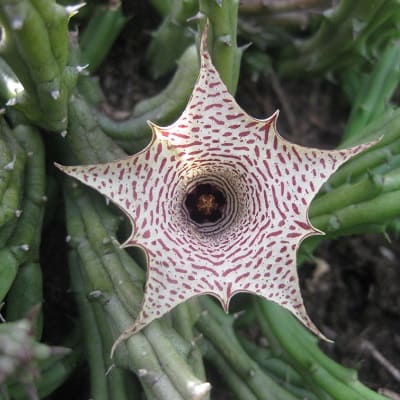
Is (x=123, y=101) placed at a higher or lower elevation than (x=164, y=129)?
higher

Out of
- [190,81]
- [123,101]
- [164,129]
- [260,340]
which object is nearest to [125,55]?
[123,101]

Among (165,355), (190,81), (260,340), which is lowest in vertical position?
(260,340)

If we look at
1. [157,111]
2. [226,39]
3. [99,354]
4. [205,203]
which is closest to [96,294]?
[99,354]

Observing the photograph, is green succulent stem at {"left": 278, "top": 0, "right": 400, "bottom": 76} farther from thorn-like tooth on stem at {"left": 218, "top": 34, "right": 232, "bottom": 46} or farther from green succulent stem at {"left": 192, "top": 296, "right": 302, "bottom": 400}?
green succulent stem at {"left": 192, "top": 296, "right": 302, "bottom": 400}

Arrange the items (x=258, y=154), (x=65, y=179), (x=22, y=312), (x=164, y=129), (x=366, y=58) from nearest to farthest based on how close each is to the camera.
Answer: (x=164, y=129)
(x=258, y=154)
(x=22, y=312)
(x=65, y=179)
(x=366, y=58)

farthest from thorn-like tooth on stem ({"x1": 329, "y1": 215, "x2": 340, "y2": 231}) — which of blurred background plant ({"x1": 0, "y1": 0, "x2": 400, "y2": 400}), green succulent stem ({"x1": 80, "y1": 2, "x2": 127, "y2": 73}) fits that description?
green succulent stem ({"x1": 80, "y1": 2, "x2": 127, "y2": 73})

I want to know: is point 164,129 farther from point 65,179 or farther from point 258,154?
point 65,179

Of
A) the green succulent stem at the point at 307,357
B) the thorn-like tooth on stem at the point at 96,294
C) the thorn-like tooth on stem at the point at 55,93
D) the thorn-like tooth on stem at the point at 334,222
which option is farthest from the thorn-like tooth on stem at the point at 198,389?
the thorn-like tooth on stem at the point at 55,93
